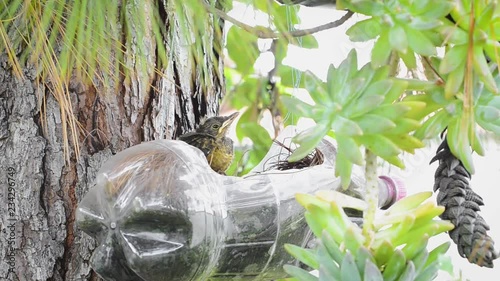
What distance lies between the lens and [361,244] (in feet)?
1.17

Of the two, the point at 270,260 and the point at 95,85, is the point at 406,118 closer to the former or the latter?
the point at 270,260

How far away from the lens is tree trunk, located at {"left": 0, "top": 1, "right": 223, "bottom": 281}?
2.31ft

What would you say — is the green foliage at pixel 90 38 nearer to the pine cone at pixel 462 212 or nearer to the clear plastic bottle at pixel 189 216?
the clear plastic bottle at pixel 189 216

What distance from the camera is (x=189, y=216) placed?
511mm

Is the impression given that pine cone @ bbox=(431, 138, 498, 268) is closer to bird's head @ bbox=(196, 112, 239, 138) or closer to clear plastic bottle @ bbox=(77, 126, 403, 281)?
clear plastic bottle @ bbox=(77, 126, 403, 281)

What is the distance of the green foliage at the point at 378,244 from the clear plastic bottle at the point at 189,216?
0.48ft

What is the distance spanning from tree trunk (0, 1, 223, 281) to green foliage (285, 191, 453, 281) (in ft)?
1.13

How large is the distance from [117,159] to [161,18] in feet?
0.58

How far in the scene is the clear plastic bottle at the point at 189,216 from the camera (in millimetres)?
512

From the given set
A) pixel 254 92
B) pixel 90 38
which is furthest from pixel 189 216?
pixel 254 92

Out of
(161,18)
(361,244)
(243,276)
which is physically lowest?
(243,276)

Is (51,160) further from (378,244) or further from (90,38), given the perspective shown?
(378,244)

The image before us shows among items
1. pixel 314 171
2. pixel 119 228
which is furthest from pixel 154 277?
pixel 314 171

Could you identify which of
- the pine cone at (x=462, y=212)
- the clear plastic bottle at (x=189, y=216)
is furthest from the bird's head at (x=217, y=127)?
the pine cone at (x=462, y=212)
